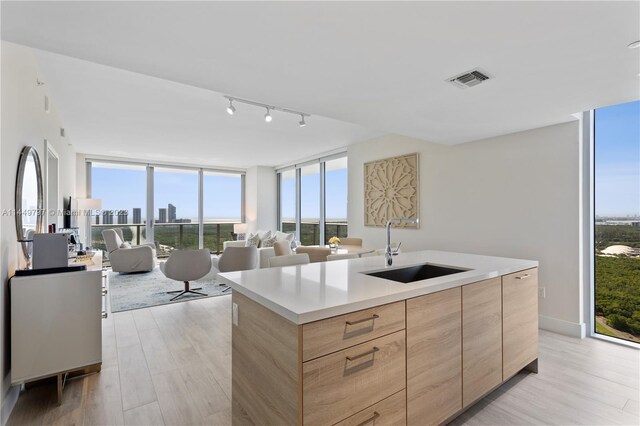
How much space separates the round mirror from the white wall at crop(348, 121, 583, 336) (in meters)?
4.58

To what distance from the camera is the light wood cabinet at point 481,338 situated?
1845mm

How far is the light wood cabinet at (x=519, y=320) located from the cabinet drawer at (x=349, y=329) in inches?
45.0

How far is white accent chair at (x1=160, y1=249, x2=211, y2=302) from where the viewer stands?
14.8ft

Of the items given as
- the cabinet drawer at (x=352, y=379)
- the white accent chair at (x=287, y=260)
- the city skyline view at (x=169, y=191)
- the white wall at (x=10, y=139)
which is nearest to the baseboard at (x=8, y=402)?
the white wall at (x=10, y=139)

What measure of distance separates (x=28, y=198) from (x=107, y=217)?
591cm

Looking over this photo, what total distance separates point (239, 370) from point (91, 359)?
1.43 m

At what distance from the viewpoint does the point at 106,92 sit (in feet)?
11.7

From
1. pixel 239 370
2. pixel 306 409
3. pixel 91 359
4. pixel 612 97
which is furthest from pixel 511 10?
pixel 91 359

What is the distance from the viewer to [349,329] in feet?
4.29

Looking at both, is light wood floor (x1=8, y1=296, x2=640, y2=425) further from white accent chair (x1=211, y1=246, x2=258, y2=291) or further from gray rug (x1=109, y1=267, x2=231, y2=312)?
white accent chair (x1=211, y1=246, x2=258, y2=291)

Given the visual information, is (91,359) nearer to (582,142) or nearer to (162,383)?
(162,383)

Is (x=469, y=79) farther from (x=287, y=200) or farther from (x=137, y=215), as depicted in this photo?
(x=137, y=215)

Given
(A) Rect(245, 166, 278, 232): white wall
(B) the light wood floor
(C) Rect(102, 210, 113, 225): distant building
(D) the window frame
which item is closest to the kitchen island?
(B) the light wood floor

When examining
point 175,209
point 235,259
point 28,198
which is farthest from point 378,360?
point 175,209
